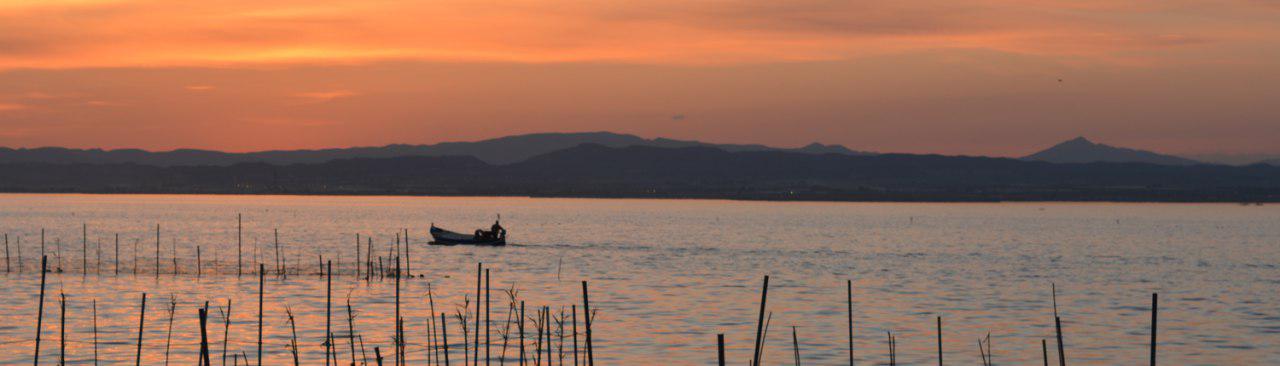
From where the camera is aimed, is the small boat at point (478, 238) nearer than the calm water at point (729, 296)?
No

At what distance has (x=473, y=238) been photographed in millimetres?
90500

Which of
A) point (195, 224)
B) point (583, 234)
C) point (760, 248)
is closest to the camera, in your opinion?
point (760, 248)

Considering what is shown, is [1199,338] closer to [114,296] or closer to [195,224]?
[114,296]

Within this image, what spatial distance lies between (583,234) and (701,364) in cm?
9766

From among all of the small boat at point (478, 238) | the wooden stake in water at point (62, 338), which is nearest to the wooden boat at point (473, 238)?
the small boat at point (478, 238)

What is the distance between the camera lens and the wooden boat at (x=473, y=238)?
8975cm

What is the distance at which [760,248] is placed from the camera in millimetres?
102875

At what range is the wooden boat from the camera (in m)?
89.8

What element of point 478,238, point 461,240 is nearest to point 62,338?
point 478,238

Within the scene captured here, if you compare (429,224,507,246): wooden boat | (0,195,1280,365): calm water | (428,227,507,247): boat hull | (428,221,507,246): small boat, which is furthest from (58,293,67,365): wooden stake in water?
(428,227,507,247): boat hull

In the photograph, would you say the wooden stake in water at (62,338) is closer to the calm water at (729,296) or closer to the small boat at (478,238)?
the calm water at (729,296)

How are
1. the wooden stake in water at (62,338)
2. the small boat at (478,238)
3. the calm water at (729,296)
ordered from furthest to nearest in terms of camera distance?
1. the small boat at (478,238)
2. the calm water at (729,296)
3. the wooden stake in water at (62,338)

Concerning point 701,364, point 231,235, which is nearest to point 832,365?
point 701,364

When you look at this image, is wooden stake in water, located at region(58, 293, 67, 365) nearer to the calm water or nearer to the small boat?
the calm water
